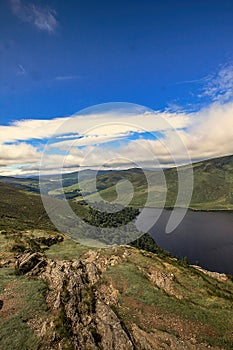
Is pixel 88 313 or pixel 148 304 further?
pixel 148 304

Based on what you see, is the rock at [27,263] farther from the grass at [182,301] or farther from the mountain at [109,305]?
the grass at [182,301]

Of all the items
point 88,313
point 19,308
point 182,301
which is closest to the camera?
point 19,308

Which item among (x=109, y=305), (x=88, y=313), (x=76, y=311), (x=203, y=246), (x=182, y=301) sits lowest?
(x=203, y=246)

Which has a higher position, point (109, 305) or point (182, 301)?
point (109, 305)

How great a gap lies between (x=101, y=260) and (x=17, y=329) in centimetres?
2238

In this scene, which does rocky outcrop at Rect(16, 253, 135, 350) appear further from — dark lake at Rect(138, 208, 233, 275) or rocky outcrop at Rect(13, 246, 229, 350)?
dark lake at Rect(138, 208, 233, 275)

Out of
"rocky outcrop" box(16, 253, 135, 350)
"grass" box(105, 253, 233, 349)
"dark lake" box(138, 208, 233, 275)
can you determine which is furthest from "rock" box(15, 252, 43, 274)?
"dark lake" box(138, 208, 233, 275)

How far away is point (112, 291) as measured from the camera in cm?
3462

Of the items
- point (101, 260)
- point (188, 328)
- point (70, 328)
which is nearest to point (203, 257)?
point (101, 260)

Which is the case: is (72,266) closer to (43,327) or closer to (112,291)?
(112,291)

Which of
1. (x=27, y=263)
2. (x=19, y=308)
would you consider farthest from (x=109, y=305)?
(x=27, y=263)

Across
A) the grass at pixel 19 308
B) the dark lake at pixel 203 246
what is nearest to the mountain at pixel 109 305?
the grass at pixel 19 308

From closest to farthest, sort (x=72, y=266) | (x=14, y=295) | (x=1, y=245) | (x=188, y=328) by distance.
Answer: (x=188, y=328) → (x=14, y=295) → (x=72, y=266) → (x=1, y=245)

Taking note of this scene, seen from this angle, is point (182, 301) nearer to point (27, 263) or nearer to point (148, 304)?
point (148, 304)
